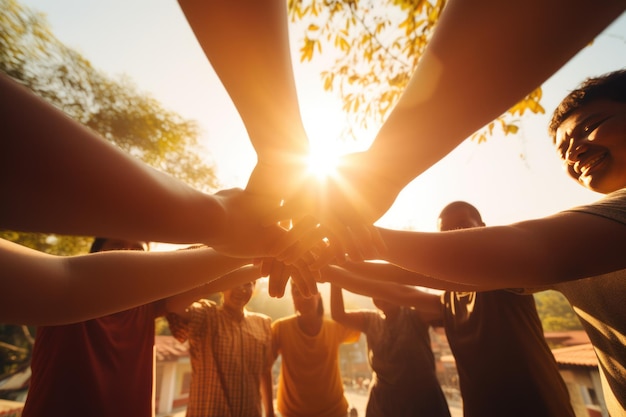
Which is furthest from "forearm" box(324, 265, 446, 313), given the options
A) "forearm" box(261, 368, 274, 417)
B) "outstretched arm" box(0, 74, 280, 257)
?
"outstretched arm" box(0, 74, 280, 257)

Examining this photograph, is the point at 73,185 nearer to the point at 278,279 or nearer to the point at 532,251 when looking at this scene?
the point at 532,251

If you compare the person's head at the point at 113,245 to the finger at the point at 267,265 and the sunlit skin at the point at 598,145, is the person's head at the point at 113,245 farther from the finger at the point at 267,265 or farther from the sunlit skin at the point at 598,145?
the sunlit skin at the point at 598,145

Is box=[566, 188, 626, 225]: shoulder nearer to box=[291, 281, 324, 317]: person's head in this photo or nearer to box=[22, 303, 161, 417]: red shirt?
box=[22, 303, 161, 417]: red shirt

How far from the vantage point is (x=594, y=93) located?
185 cm

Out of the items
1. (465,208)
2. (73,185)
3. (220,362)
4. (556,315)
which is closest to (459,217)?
(465,208)

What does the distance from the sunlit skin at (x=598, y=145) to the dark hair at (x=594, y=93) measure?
0.04m

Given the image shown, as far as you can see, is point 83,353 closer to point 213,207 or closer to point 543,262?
point 213,207

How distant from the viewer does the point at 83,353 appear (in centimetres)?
208

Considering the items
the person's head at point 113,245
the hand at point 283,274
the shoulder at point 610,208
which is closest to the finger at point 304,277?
the hand at point 283,274

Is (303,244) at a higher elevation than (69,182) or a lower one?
higher

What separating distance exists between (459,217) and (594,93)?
1.82 m

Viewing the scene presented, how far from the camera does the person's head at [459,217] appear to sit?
3.44m

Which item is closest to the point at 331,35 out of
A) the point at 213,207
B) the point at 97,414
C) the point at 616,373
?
the point at 213,207

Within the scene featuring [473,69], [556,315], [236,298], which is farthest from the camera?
[556,315]
